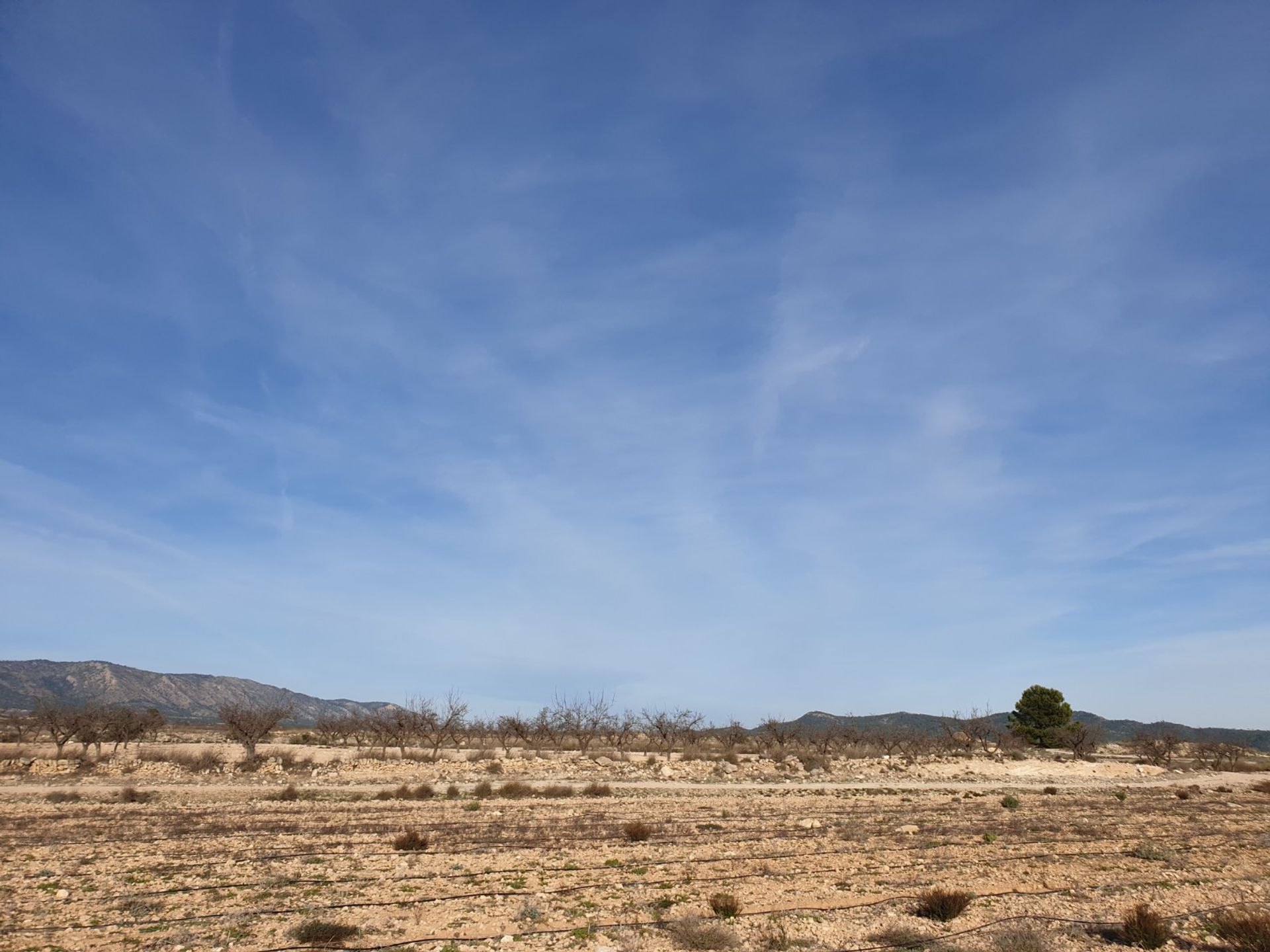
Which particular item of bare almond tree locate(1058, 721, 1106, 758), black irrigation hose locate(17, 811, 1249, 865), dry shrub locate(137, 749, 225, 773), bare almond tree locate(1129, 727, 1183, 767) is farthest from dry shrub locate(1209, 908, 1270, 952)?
bare almond tree locate(1058, 721, 1106, 758)

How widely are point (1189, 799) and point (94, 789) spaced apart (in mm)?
53961

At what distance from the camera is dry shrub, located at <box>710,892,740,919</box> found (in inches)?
509

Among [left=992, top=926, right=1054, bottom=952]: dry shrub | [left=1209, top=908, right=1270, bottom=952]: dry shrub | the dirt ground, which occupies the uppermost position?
[left=1209, top=908, right=1270, bottom=952]: dry shrub

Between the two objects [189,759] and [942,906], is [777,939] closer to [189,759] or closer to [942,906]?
[942,906]

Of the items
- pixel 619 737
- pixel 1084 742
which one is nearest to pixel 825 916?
pixel 619 737

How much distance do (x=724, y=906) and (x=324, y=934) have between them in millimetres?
6463

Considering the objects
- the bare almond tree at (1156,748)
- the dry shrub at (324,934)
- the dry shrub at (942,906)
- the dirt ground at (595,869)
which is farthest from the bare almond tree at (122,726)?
the bare almond tree at (1156,748)

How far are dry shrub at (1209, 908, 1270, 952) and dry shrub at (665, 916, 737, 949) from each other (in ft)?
23.5

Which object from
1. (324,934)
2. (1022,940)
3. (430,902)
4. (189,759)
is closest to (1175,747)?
(1022,940)

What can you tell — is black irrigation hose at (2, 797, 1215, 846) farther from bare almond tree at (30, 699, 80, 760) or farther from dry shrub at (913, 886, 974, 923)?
bare almond tree at (30, 699, 80, 760)

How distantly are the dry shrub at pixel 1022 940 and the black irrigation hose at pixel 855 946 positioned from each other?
0.39 m

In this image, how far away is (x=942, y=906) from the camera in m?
12.9

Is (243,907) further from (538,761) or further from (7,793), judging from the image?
(538,761)

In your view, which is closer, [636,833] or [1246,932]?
[1246,932]
